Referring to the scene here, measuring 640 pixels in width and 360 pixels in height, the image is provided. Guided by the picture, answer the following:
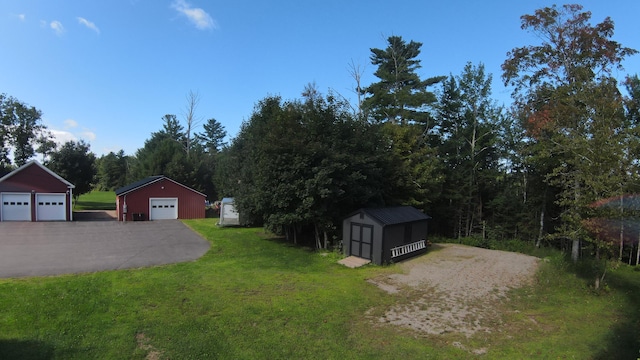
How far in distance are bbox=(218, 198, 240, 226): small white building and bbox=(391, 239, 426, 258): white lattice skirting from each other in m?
12.7

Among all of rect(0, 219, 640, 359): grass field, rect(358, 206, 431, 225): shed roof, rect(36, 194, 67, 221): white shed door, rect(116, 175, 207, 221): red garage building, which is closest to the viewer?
rect(0, 219, 640, 359): grass field

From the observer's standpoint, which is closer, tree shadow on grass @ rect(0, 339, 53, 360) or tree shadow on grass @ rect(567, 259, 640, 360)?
tree shadow on grass @ rect(0, 339, 53, 360)

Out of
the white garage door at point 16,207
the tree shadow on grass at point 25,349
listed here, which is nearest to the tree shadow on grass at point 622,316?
the tree shadow on grass at point 25,349

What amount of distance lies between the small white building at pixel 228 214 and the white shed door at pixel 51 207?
39.5 ft

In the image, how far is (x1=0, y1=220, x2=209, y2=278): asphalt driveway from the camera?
40.1 ft

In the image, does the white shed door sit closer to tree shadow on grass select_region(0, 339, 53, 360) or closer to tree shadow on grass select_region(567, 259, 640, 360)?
tree shadow on grass select_region(0, 339, 53, 360)

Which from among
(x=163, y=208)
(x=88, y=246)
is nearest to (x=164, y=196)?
(x=163, y=208)

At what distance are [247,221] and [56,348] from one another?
17.1 metres

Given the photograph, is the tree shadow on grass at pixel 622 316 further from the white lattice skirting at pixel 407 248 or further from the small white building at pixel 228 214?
the small white building at pixel 228 214

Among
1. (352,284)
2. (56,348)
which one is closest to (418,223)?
(352,284)

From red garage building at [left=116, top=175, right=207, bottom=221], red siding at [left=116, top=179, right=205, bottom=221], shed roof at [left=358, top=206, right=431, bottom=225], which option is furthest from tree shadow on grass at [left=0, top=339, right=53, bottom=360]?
red siding at [left=116, top=179, right=205, bottom=221]

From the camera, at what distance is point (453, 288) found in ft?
37.1

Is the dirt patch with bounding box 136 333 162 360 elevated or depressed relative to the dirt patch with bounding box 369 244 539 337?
elevated

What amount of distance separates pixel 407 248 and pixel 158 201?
21.2 metres
